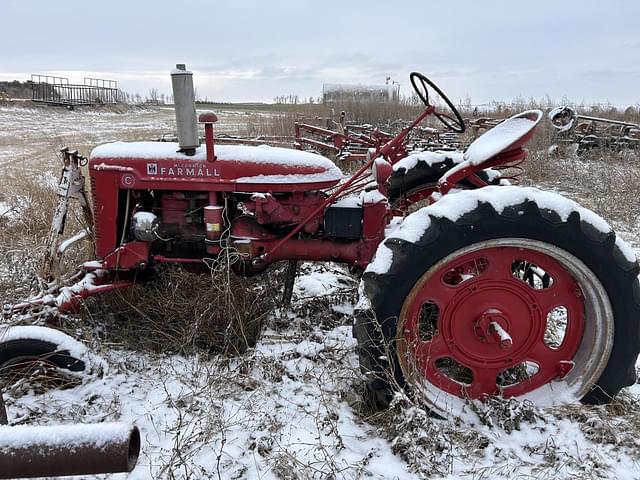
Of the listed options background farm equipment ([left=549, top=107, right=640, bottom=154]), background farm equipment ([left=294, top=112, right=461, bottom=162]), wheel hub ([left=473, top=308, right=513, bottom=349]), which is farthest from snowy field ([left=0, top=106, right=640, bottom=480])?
background farm equipment ([left=549, top=107, right=640, bottom=154])

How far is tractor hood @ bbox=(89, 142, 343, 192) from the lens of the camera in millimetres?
2695

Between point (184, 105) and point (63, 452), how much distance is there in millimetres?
2133

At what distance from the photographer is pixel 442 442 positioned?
2078mm

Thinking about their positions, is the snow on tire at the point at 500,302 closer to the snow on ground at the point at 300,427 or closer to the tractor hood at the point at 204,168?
the snow on ground at the point at 300,427

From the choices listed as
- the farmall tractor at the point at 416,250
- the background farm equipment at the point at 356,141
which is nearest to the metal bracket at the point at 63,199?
the farmall tractor at the point at 416,250

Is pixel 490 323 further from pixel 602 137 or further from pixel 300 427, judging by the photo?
pixel 602 137

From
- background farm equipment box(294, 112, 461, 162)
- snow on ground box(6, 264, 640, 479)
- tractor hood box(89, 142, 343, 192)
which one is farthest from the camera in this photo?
background farm equipment box(294, 112, 461, 162)

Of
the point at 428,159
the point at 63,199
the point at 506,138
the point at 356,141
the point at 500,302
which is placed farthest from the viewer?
the point at 356,141

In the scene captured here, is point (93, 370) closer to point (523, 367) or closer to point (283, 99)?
point (523, 367)

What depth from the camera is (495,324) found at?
227 cm

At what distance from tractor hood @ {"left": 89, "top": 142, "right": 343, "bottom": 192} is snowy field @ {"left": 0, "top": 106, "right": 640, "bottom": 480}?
0.88 m

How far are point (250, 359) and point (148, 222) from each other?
2.94 feet

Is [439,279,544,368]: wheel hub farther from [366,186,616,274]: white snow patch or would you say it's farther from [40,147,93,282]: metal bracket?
[40,147,93,282]: metal bracket

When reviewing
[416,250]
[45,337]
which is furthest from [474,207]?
[45,337]
